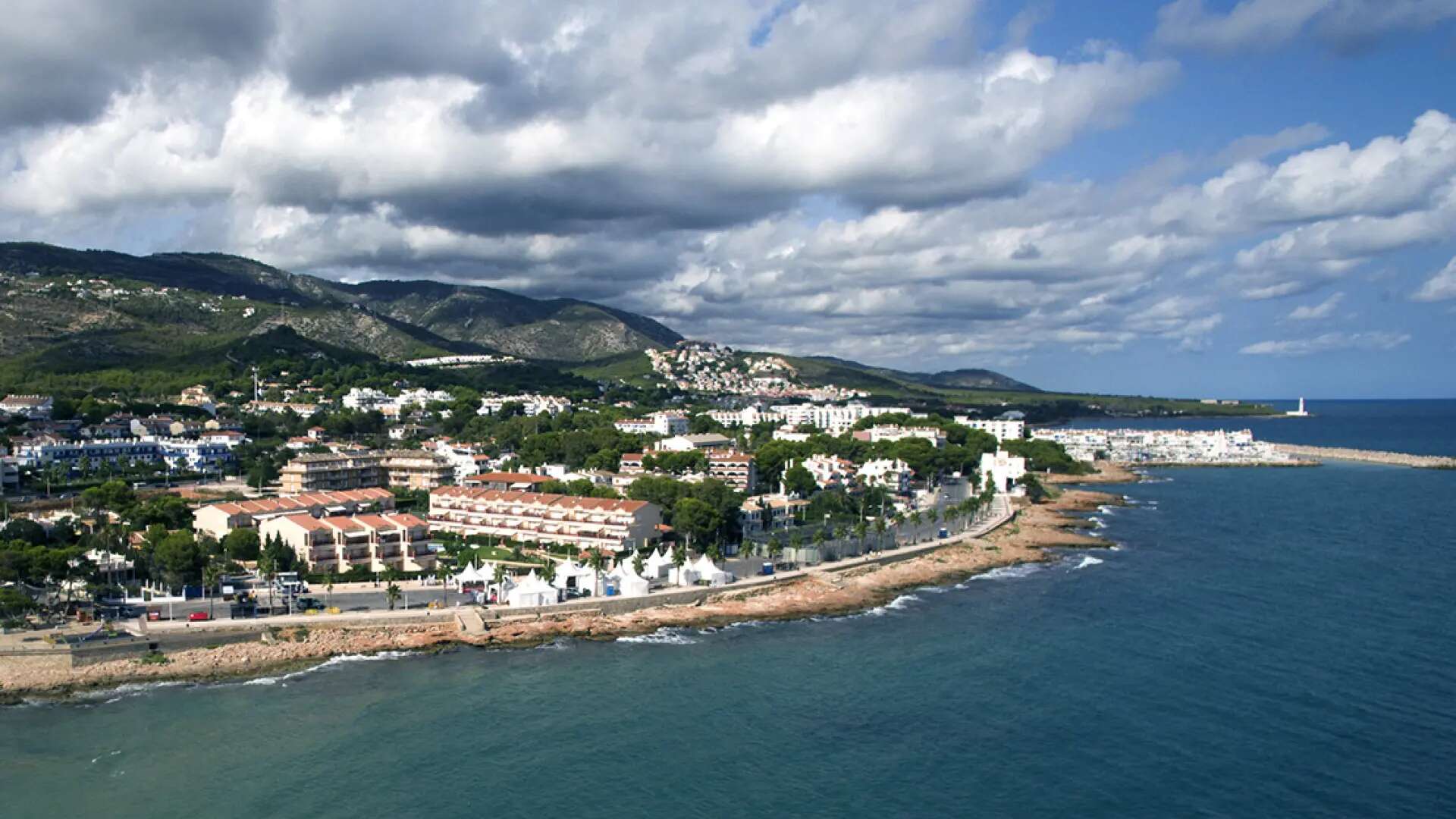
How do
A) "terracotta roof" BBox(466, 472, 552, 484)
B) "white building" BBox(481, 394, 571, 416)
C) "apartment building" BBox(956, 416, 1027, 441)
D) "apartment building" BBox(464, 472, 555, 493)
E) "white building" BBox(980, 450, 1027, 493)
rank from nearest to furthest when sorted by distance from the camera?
1. "apartment building" BBox(464, 472, 555, 493)
2. "terracotta roof" BBox(466, 472, 552, 484)
3. "white building" BBox(980, 450, 1027, 493)
4. "white building" BBox(481, 394, 571, 416)
5. "apartment building" BBox(956, 416, 1027, 441)

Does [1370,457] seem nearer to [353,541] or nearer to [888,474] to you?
[888,474]

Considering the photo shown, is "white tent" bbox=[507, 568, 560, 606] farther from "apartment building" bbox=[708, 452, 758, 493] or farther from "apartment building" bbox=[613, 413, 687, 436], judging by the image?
"apartment building" bbox=[613, 413, 687, 436]

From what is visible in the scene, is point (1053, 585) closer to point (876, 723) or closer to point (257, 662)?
point (876, 723)

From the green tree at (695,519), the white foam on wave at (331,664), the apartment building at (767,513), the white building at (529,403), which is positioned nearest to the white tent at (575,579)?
the green tree at (695,519)

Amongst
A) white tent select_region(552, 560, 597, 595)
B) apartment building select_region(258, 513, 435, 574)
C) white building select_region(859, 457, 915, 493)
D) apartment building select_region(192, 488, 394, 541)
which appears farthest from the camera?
white building select_region(859, 457, 915, 493)

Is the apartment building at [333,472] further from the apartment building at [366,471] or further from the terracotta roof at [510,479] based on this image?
the terracotta roof at [510,479]

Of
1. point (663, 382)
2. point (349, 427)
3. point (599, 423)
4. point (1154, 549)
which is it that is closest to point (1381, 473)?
point (1154, 549)

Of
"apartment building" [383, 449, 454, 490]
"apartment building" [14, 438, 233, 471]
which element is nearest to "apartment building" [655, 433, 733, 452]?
"apartment building" [383, 449, 454, 490]
